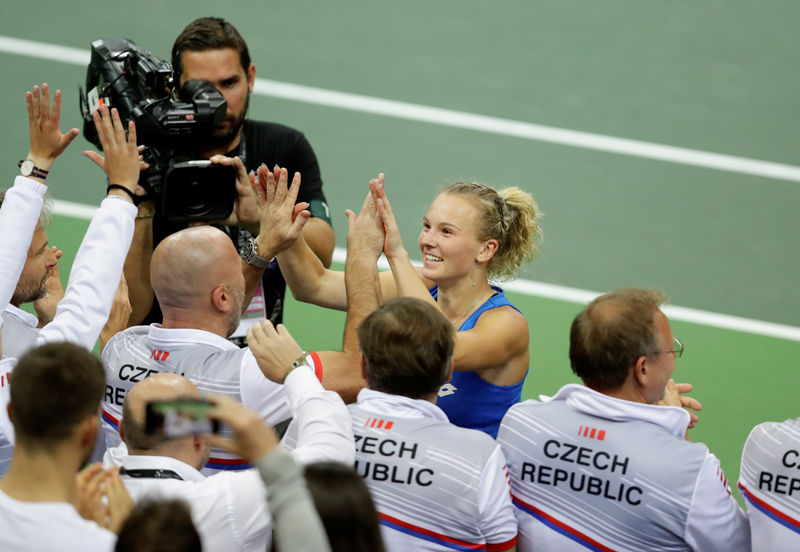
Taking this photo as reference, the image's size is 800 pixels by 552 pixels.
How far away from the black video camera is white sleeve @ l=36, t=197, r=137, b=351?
81 cm

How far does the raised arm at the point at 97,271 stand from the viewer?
13.3ft

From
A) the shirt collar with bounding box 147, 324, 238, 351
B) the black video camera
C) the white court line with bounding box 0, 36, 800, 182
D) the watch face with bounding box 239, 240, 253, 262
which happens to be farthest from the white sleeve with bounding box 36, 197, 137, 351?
the white court line with bounding box 0, 36, 800, 182

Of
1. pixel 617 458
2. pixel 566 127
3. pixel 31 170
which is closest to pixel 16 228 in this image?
pixel 31 170

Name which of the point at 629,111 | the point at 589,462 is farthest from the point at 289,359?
the point at 629,111

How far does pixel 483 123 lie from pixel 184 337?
593cm

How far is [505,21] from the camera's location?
35.7 ft

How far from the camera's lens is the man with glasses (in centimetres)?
369

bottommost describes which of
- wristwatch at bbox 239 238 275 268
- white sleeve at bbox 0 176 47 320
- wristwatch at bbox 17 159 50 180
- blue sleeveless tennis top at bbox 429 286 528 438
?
blue sleeveless tennis top at bbox 429 286 528 438

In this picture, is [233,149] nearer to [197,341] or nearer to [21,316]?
[21,316]

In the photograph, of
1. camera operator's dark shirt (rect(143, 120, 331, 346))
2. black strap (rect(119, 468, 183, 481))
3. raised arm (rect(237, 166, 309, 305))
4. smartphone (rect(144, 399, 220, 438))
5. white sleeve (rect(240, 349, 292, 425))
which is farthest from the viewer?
camera operator's dark shirt (rect(143, 120, 331, 346))

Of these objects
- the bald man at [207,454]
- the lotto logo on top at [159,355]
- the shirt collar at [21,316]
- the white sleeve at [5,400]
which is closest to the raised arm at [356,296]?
the bald man at [207,454]

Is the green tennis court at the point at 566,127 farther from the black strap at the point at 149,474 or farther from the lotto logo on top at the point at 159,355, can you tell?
the black strap at the point at 149,474

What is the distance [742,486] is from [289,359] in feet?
5.66

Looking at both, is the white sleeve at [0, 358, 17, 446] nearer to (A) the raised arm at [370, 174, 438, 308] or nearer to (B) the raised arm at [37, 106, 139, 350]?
(B) the raised arm at [37, 106, 139, 350]
